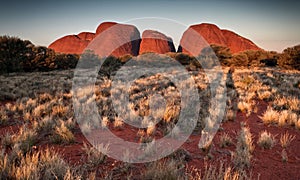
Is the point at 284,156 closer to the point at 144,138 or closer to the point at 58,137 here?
the point at 144,138

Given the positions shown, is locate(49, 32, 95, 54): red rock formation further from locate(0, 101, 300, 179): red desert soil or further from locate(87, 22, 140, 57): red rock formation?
locate(0, 101, 300, 179): red desert soil

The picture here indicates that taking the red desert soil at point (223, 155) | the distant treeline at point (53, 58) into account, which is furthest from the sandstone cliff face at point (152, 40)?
the red desert soil at point (223, 155)

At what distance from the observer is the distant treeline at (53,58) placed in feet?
81.7

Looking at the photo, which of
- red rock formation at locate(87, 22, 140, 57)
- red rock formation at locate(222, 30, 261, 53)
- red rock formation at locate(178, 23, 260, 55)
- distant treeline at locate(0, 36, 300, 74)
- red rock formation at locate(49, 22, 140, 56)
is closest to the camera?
distant treeline at locate(0, 36, 300, 74)

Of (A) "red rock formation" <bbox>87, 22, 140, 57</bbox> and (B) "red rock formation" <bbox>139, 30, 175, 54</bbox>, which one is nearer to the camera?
(A) "red rock formation" <bbox>87, 22, 140, 57</bbox>

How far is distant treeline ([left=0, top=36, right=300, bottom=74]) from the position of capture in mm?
24891

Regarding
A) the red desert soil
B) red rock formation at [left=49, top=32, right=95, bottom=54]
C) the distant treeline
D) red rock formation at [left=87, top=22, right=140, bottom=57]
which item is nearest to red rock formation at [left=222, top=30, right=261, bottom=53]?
red rock formation at [left=87, top=22, right=140, bottom=57]

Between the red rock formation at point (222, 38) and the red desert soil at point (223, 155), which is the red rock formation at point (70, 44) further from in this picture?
the red desert soil at point (223, 155)

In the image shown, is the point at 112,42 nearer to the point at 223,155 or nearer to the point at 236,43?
the point at 236,43

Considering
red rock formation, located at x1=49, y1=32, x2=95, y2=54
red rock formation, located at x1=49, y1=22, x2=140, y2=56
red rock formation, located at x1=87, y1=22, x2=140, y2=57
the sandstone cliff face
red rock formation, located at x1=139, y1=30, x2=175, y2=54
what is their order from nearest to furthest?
1. red rock formation, located at x1=87, y1=22, x2=140, y2=57
2. red rock formation, located at x1=49, y1=22, x2=140, y2=56
3. the sandstone cliff face
4. red rock formation, located at x1=139, y1=30, x2=175, y2=54
5. red rock formation, located at x1=49, y1=32, x2=95, y2=54

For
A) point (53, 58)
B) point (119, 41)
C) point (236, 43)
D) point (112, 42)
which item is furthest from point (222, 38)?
point (53, 58)

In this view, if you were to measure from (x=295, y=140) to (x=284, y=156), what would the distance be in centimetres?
146

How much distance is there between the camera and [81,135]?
5.24 m

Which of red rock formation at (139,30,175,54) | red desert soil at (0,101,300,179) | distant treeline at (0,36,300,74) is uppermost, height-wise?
red rock formation at (139,30,175,54)
